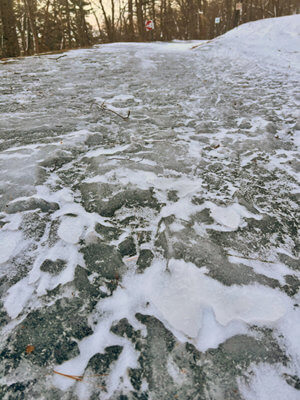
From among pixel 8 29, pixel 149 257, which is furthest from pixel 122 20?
pixel 149 257

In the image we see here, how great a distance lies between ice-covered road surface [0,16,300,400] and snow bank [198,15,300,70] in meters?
4.57

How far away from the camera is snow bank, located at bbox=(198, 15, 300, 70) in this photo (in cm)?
618

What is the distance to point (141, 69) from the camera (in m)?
5.54

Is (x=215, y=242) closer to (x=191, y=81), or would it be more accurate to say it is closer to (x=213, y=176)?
(x=213, y=176)

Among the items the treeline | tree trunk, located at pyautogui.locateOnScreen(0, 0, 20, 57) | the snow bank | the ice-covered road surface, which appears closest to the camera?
the ice-covered road surface

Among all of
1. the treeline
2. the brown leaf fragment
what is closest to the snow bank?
the treeline

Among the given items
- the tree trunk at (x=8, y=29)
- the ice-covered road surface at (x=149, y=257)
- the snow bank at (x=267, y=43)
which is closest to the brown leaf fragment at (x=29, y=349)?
the ice-covered road surface at (x=149, y=257)

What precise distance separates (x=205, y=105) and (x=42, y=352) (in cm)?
354

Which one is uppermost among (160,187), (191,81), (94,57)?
(94,57)

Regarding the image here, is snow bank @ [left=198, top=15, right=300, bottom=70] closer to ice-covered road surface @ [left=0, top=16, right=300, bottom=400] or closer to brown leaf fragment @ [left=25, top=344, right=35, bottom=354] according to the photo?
ice-covered road surface @ [left=0, top=16, right=300, bottom=400]

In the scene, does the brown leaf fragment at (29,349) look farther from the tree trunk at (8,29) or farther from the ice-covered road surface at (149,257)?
the tree trunk at (8,29)

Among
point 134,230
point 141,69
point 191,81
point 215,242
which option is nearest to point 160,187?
point 134,230

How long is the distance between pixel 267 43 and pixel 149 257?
9253 millimetres

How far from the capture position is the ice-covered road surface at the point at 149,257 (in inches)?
36.1
